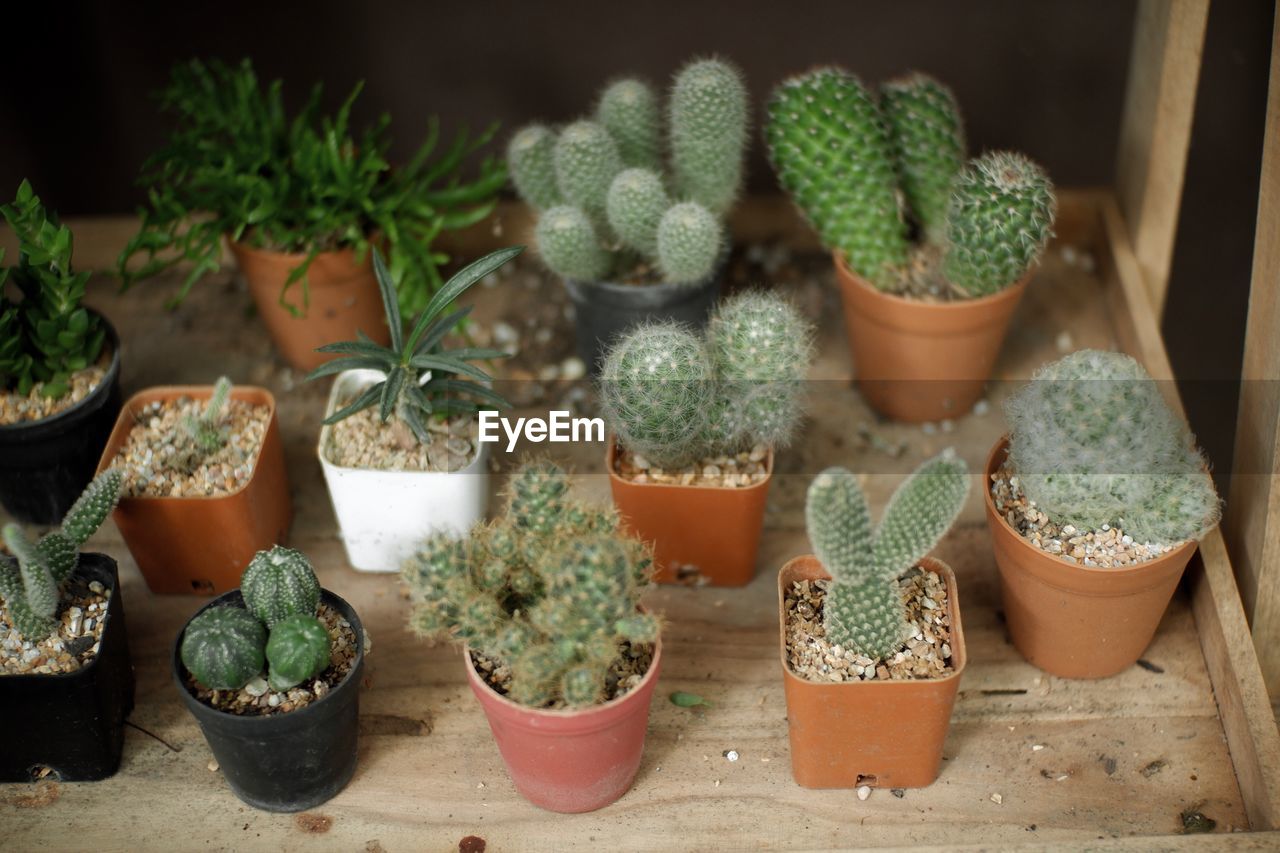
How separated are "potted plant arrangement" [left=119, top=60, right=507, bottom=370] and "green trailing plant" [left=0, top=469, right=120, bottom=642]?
1.43 feet

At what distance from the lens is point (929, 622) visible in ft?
4.65

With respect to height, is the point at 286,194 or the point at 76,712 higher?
the point at 286,194

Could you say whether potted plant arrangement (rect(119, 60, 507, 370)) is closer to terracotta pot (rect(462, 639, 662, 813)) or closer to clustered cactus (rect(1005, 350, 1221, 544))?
terracotta pot (rect(462, 639, 662, 813))

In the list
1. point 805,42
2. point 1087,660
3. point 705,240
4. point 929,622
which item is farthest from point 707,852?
point 805,42

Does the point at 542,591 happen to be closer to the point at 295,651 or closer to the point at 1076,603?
the point at 295,651

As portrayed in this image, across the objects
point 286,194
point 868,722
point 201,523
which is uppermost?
point 286,194

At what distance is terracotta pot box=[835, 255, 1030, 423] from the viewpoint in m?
1.75

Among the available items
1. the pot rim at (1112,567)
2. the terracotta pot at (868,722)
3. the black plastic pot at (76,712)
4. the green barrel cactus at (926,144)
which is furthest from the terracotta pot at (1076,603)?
the black plastic pot at (76,712)

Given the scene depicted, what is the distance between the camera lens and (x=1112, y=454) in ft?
4.56

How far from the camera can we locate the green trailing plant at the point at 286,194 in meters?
1.81

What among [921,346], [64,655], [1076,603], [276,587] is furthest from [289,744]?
[921,346]

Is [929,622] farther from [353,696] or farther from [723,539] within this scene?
[353,696]

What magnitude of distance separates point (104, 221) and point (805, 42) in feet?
3.94

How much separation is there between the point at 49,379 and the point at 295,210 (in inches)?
15.8
